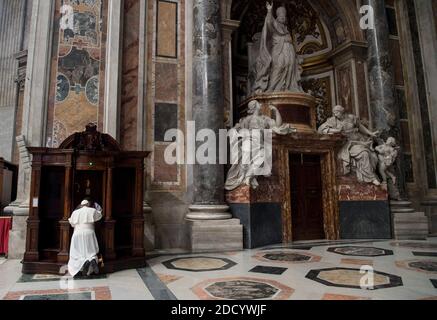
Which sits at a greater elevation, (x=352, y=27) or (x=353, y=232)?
(x=352, y=27)

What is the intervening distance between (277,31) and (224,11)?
154cm

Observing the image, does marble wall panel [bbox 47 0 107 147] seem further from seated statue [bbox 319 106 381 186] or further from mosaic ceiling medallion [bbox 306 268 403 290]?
seated statue [bbox 319 106 381 186]

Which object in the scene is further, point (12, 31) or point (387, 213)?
point (12, 31)

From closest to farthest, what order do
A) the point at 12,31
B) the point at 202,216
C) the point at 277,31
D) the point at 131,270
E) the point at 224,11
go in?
the point at 131,270 → the point at 202,216 → the point at 224,11 → the point at 277,31 → the point at 12,31

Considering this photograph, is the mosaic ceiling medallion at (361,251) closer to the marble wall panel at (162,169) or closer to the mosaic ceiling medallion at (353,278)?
the mosaic ceiling medallion at (353,278)

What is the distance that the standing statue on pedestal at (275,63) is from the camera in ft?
26.8

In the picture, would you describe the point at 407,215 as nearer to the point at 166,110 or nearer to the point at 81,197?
the point at 166,110

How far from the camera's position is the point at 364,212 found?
7.16 metres

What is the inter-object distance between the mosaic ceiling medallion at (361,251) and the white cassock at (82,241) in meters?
3.78

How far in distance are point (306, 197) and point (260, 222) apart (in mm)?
1549

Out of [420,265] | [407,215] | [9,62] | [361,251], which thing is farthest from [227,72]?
[9,62]

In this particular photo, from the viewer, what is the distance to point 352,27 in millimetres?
9109
